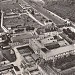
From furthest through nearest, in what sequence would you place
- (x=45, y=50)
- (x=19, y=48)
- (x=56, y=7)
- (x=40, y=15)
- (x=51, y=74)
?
(x=56, y=7), (x=40, y=15), (x=19, y=48), (x=45, y=50), (x=51, y=74)

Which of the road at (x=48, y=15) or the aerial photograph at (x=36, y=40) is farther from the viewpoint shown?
the road at (x=48, y=15)

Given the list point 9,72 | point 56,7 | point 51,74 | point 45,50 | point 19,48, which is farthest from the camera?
point 56,7

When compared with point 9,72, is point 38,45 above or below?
above

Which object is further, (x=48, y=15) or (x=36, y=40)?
(x=48, y=15)

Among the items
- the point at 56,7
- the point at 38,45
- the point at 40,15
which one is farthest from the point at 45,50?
the point at 56,7

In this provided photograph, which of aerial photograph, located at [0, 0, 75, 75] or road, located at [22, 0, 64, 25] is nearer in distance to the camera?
aerial photograph, located at [0, 0, 75, 75]

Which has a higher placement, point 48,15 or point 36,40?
point 36,40

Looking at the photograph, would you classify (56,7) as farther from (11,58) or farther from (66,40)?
(11,58)

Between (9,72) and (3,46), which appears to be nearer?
(9,72)
